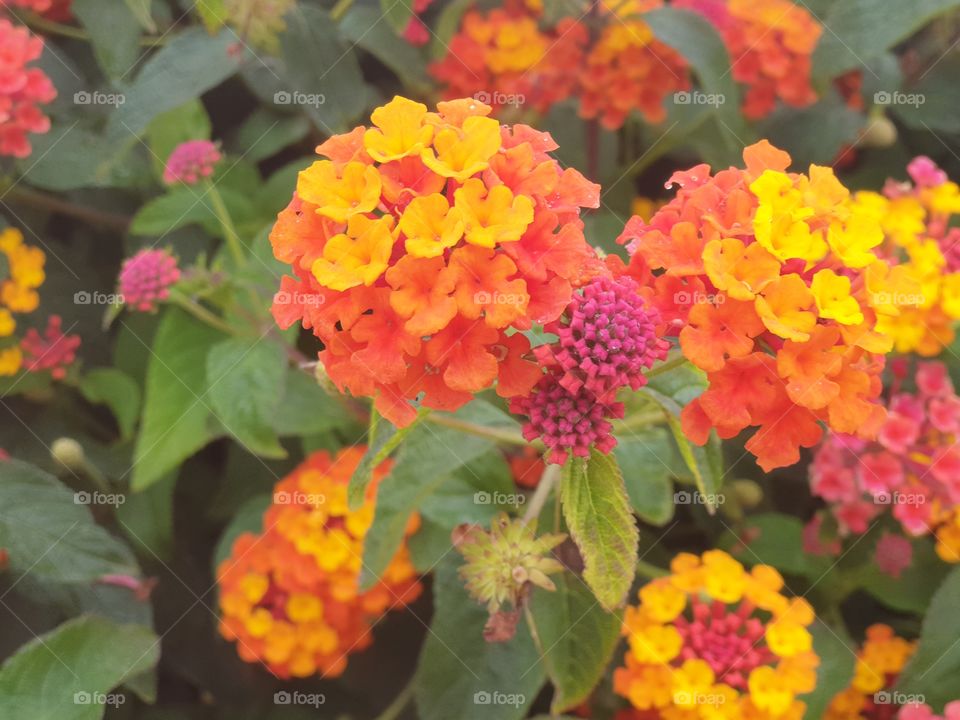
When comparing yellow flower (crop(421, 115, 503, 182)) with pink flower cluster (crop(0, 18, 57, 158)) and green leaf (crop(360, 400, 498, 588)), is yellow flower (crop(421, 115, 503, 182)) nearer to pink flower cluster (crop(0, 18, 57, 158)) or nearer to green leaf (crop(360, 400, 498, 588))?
green leaf (crop(360, 400, 498, 588))

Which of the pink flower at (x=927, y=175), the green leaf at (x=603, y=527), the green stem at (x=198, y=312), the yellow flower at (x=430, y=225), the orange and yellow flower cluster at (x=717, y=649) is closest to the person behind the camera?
the yellow flower at (x=430, y=225)

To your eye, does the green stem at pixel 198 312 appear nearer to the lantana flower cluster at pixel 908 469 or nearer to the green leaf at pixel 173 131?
the green leaf at pixel 173 131

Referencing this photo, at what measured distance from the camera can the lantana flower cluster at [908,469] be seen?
1.18 metres

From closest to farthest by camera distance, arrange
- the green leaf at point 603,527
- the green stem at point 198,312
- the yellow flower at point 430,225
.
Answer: the yellow flower at point 430,225
the green leaf at point 603,527
the green stem at point 198,312

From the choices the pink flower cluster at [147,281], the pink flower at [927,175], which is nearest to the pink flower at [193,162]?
the pink flower cluster at [147,281]

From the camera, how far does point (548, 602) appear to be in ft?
3.56

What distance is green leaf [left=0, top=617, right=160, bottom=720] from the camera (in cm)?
109

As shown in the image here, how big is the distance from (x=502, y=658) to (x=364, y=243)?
0.65 m

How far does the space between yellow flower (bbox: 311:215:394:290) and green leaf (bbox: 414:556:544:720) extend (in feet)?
1.85

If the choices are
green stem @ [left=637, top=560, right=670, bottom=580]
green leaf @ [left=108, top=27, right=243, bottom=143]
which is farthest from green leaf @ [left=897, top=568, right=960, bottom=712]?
green leaf @ [left=108, top=27, right=243, bottom=143]

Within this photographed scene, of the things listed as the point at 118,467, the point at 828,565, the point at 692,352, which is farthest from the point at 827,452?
the point at 118,467

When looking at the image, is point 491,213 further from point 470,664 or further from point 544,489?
point 470,664

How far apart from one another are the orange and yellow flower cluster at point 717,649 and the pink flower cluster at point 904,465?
7.7 inches

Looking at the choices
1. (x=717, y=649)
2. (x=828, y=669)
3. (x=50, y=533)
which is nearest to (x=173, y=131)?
(x=50, y=533)
